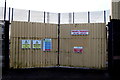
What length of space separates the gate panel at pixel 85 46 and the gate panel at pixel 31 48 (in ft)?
2.56

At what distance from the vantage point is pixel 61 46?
43.0ft

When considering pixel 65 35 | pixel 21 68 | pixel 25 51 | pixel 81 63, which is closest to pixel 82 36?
pixel 65 35

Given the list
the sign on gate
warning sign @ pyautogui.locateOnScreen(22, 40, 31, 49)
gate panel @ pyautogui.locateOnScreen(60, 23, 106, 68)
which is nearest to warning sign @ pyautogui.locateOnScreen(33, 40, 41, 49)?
the sign on gate

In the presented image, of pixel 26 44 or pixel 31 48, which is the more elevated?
pixel 26 44

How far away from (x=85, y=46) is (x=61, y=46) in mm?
2039

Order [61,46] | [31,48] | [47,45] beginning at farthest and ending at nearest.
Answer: [61,46] → [47,45] → [31,48]

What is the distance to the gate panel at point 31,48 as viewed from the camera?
12.2 m

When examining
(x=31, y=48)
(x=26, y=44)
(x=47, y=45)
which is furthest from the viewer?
(x=47, y=45)

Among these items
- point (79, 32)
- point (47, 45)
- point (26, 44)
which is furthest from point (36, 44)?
point (79, 32)

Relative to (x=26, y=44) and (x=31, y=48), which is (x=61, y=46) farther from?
(x=26, y=44)

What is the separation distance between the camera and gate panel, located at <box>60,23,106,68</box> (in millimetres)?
12344

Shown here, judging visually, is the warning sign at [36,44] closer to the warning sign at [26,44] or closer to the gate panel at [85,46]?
the warning sign at [26,44]

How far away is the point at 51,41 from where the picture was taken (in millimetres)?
13023

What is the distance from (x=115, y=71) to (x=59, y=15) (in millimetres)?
6979
